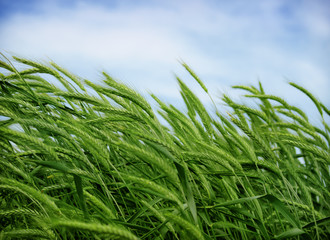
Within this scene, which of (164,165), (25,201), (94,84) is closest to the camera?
(164,165)

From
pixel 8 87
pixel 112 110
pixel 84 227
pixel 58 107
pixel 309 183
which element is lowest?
pixel 309 183

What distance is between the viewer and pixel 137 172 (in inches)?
74.5

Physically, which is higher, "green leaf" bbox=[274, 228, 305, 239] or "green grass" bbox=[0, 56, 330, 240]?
"green grass" bbox=[0, 56, 330, 240]

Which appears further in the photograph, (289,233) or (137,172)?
(137,172)

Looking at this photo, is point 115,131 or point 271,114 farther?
point 271,114

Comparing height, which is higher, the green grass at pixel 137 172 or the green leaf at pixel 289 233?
the green grass at pixel 137 172

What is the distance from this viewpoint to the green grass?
120cm

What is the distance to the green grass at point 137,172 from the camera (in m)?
1.20

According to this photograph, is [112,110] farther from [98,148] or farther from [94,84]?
[94,84]

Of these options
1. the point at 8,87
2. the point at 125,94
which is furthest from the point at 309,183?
the point at 8,87

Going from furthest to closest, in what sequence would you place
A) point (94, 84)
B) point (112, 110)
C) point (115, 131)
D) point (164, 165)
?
point (115, 131) < point (94, 84) < point (112, 110) < point (164, 165)

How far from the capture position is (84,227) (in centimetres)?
76

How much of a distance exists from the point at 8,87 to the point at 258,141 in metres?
1.54

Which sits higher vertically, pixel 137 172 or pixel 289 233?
pixel 137 172
